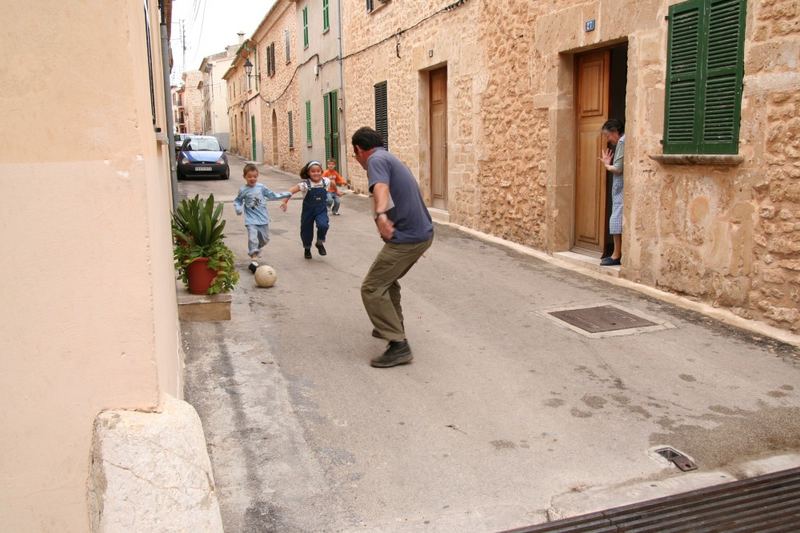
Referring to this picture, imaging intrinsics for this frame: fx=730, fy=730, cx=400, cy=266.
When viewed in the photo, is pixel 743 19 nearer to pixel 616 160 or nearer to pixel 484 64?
pixel 616 160

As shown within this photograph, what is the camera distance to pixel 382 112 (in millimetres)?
15219

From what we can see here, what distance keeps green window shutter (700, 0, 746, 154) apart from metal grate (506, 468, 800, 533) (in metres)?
3.55

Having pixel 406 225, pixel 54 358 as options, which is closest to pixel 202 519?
pixel 54 358

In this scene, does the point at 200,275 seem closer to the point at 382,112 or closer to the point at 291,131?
the point at 382,112

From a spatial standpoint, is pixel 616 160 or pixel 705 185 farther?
pixel 616 160

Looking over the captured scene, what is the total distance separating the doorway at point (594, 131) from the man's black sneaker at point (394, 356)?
155 inches

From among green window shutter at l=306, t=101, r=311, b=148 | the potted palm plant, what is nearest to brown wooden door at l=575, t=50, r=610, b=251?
the potted palm plant

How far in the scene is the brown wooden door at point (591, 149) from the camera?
8.44m

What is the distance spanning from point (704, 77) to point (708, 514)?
4341mm

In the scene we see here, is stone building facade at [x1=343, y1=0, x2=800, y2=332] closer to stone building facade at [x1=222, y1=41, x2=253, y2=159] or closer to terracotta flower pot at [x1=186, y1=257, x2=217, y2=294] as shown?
terracotta flower pot at [x1=186, y1=257, x2=217, y2=294]

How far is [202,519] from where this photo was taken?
267 cm

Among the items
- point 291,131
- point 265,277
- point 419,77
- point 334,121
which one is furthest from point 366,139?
point 291,131

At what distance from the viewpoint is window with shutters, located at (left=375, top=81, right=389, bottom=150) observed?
1499 centimetres

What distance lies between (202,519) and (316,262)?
20.6 ft
